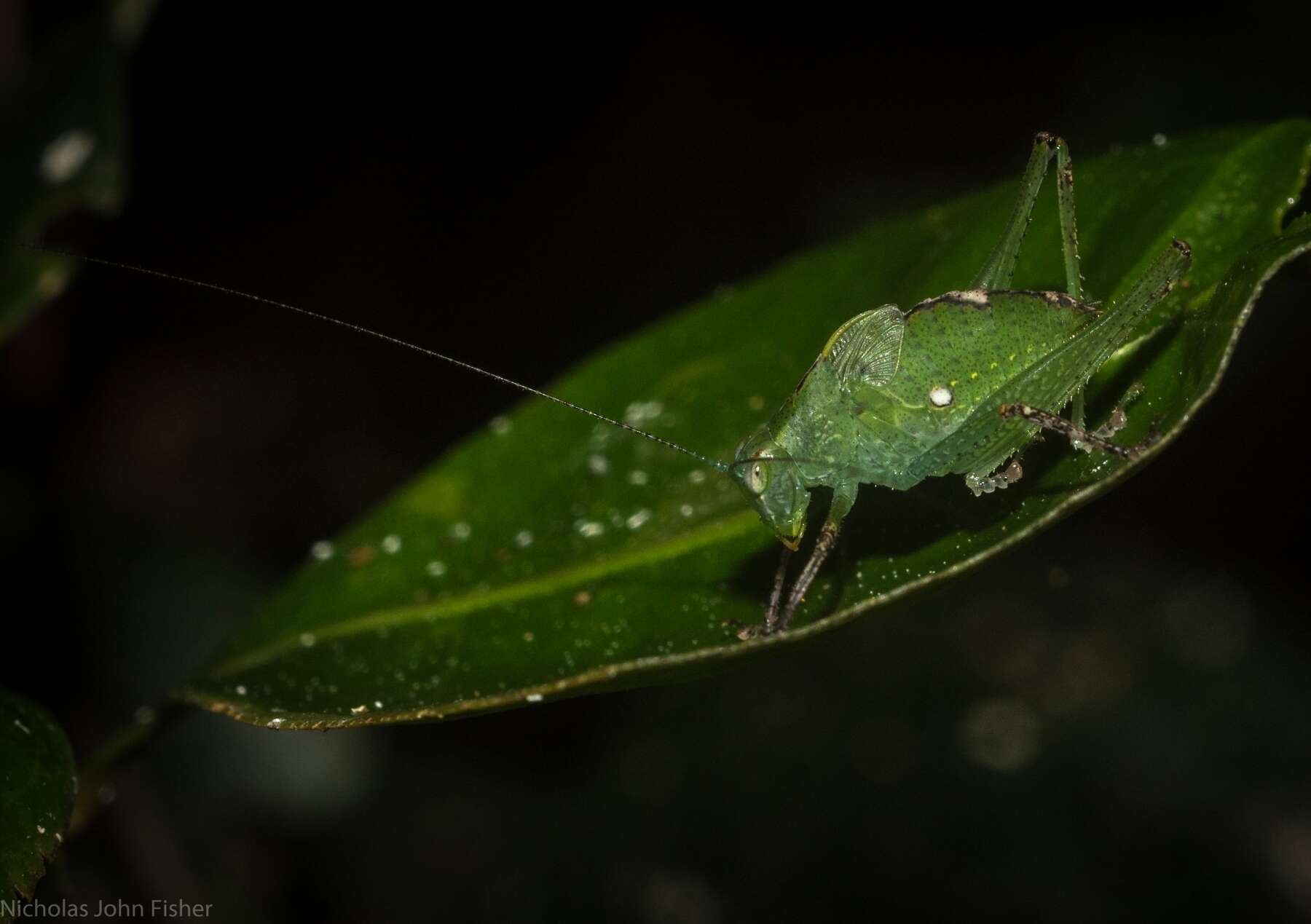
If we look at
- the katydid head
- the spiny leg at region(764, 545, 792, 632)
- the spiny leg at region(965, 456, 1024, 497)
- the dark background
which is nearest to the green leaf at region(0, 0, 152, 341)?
the dark background

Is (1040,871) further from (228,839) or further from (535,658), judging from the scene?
(228,839)

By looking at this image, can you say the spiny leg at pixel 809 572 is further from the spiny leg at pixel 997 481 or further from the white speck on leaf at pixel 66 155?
the white speck on leaf at pixel 66 155

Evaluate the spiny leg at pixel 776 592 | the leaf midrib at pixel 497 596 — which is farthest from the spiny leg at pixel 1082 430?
the leaf midrib at pixel 497 596

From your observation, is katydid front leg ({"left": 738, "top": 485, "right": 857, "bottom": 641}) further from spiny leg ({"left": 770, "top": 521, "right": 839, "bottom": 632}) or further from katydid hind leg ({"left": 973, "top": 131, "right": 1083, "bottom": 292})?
katydid hind leg ({"left": 973, "top": 131, "right": 1083, "bottom": 292})

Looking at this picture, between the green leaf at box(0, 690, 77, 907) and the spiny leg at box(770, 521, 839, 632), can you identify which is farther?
the spiny leg at box(770, 521, 839, 632)

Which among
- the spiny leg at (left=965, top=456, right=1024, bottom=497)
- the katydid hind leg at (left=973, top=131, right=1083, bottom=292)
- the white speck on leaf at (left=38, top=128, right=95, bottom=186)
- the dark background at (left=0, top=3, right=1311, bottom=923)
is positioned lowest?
the dark background at (left=0, top=3, right=1311, bottom=923)

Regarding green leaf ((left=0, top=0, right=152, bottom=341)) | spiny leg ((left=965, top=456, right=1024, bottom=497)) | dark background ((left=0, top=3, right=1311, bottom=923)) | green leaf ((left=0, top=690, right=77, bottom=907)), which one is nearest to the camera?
green leaf ((left=0, top=690, right=77, bottom=907))
